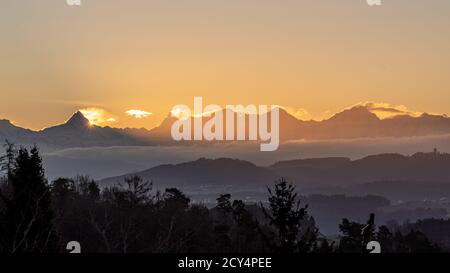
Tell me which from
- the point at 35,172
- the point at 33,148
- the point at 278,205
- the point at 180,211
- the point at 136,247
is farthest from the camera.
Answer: the point at 180,211

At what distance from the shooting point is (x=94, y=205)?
91125mm

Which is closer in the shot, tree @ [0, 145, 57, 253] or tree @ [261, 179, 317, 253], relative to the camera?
tree @ [261, 179, 317, 253]

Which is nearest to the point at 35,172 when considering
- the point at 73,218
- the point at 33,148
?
the point at 33,148

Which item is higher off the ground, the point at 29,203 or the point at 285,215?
the point at 29,203

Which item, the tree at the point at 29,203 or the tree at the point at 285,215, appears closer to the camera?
the tree at the point at 285,215

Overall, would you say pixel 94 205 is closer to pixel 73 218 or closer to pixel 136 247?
pixel 73 218

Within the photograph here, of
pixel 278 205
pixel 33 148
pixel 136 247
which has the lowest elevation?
pixel 136 247

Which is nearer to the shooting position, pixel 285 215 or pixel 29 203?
pixel 285 215
